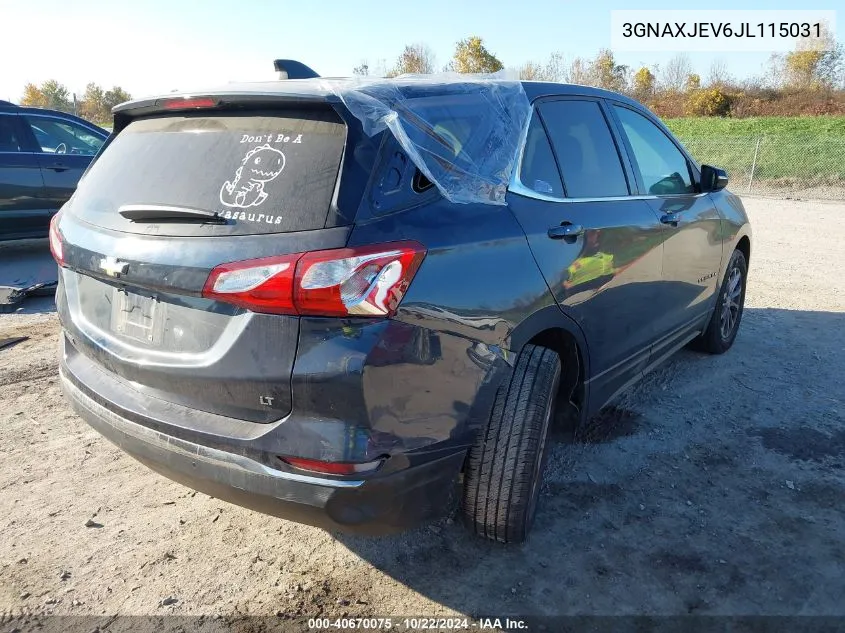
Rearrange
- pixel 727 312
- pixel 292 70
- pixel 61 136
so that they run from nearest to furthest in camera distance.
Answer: pixel 292 70 → pixel 727 312 → pixel 61 136

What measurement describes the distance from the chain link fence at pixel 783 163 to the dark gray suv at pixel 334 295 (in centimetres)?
1824

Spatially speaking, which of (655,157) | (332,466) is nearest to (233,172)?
(332,466)

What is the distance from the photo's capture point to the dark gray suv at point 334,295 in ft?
6.27

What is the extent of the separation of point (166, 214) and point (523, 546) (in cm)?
185

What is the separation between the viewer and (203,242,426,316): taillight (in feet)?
6.11

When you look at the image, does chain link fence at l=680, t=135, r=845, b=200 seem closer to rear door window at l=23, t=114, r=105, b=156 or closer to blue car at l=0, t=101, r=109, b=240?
rear door window at l=23, t=114, r=105, b=156

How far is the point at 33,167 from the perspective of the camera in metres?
7.59

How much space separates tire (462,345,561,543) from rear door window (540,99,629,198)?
34.6 inches

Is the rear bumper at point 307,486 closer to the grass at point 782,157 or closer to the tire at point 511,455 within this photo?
the tire at point 511,455

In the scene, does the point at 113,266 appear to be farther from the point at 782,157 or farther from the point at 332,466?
the point at 782,157

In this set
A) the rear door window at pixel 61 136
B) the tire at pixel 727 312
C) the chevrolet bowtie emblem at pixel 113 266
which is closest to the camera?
the chevrolet bowtie emblem at pixel 113 266

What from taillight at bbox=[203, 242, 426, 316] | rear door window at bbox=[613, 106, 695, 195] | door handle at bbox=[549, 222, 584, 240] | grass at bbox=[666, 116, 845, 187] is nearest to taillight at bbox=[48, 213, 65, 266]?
taillight at bbox=[203, 242, 426, 316]

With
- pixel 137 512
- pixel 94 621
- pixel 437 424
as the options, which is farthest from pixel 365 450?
pixel 137 512

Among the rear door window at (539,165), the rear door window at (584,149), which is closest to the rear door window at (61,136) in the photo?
the rear door window at (584,149)
